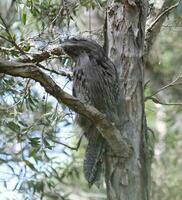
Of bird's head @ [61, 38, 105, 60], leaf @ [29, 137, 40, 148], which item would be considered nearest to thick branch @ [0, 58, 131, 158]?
bird's head @ [61, 38, 105, 60]

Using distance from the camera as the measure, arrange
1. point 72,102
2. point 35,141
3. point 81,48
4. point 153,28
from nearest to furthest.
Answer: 1. point 72,102
2. point 81,48
3. point 153,28
4. point 35,141

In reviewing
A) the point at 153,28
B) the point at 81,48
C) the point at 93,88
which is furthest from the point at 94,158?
the point at 153,28

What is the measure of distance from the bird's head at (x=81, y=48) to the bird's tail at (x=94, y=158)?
1.40 feet

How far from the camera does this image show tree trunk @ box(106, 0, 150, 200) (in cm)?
321

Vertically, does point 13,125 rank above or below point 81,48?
below

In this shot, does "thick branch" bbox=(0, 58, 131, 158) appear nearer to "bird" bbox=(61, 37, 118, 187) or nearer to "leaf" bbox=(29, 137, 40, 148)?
"bird" bbox=(61, 37, 118, 187)

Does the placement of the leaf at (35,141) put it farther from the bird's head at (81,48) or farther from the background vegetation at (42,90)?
the bird's head at (81,48)

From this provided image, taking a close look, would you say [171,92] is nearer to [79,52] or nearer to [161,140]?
[161,140]

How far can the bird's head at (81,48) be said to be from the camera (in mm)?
3301

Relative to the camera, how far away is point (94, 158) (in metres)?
3.27

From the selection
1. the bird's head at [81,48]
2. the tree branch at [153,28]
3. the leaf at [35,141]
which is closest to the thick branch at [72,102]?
the bird's head at [81,48]

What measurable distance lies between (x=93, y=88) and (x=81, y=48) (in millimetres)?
262

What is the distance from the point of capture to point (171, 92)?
767 cm

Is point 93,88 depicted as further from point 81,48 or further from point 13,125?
point 13,125
